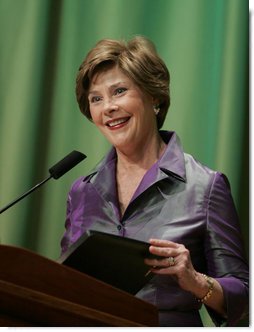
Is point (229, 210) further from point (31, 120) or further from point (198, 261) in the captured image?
point (31, 120)

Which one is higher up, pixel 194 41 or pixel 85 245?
pixel 194 41

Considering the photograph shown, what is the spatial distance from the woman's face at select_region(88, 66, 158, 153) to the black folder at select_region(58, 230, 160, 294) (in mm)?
541

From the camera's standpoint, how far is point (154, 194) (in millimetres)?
1631

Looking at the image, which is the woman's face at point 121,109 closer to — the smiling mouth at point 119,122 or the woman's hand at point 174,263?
the smiling mouth at point 119,122

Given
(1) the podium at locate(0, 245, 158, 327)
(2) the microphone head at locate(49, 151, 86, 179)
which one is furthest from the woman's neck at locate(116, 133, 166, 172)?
(1) the podium at locate(0, 245, 158, 327)

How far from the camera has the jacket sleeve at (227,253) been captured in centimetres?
146

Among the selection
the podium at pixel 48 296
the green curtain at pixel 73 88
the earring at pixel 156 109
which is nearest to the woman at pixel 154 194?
the earring at pixel 156 109

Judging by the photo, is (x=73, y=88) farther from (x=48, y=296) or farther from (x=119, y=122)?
(x=48, y=296)

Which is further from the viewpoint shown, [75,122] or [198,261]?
[75,122]

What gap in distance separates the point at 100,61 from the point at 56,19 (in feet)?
1.28

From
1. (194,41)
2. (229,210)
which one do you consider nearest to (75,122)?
(194,41)

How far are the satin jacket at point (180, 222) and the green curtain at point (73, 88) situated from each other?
0.64ft

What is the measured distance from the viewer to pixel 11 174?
6.35ft

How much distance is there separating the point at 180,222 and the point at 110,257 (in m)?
0.41
